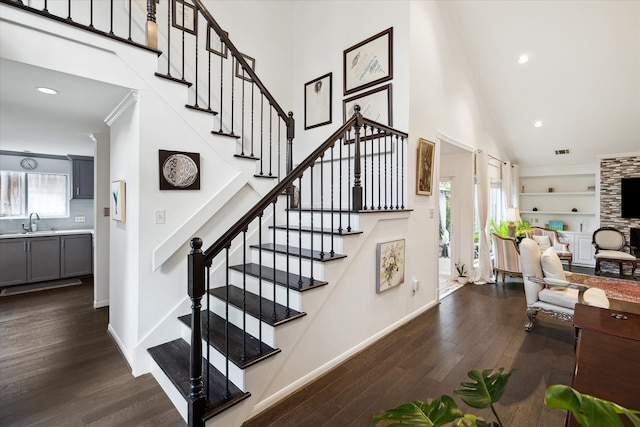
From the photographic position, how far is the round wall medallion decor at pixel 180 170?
2.61 m

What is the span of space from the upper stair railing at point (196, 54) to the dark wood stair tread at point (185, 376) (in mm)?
1893

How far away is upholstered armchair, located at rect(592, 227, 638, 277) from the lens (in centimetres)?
585

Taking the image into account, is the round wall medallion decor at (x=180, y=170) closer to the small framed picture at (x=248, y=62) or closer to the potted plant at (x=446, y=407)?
the small framed picture at (x=248, y=62)

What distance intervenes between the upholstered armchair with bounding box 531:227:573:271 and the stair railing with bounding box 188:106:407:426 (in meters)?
4.32

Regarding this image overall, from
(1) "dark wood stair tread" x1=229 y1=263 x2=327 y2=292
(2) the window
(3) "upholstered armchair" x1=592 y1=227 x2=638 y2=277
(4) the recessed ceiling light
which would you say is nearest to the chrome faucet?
(2) the window

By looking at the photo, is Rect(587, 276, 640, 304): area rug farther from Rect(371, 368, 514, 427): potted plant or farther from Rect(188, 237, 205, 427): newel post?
Rect(188, 237, 205, 427): newel post

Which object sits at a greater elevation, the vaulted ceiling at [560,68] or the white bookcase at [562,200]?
the vaulted ceiling at [560,68]

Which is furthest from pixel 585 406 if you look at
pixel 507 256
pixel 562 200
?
pixel 562 200

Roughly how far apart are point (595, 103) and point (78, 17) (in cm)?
820

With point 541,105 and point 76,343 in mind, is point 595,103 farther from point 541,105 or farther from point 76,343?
point 76,343

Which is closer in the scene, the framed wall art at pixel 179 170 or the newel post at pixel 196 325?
the newel post at pixel 196 325

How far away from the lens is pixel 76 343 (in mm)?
2963

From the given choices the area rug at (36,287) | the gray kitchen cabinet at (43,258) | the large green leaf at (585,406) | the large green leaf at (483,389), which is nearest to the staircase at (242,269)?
the large green leaf at (483,389)

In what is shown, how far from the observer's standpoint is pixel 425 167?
3.81 meters
